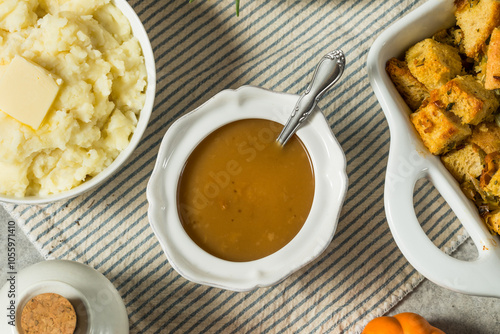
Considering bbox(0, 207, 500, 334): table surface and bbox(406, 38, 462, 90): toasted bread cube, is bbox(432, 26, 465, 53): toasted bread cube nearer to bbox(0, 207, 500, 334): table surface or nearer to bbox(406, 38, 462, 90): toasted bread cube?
bbox(406, 38, 462, 90): toasted bread cube

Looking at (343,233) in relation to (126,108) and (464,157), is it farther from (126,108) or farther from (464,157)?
(126,108)

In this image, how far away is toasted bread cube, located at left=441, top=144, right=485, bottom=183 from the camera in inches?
76.9

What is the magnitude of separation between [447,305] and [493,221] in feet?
1.86

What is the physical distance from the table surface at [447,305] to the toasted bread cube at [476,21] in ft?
2.87

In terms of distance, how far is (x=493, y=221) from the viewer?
1935 millimetres

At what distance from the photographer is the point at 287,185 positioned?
2.02 m

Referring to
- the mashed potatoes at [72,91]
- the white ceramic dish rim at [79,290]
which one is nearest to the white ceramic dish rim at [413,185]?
the mashed potatoes at [72,91]

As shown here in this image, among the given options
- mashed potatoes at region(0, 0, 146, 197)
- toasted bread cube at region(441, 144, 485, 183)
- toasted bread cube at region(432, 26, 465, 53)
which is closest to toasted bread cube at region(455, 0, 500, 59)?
toasted bread cube at region(432, 26, 465, 53)

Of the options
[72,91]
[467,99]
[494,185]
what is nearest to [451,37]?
[467,99]

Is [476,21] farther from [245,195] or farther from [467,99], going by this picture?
[245,195]

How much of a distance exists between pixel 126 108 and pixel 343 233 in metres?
1.08

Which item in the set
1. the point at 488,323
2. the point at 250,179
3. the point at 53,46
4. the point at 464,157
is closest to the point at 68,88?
the point at 53,46

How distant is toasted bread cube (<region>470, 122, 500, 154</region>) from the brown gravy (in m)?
0.65

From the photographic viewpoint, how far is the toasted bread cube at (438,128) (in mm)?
1873
